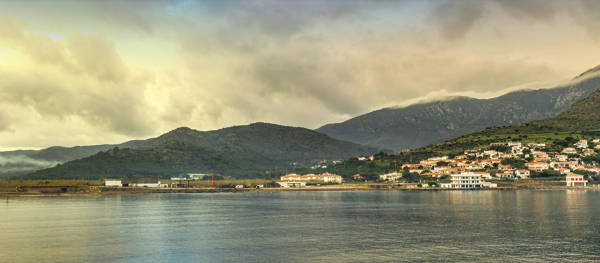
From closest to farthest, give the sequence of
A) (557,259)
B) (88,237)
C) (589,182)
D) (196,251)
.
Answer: (557,259) < (196,251) < (88,237) < (589,182)

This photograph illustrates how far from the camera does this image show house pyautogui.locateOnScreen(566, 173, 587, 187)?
183 m

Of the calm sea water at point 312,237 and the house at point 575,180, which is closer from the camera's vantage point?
the calm sea water at point 312,237

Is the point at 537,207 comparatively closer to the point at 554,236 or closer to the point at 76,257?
the point at 554,236

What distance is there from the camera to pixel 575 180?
184 meters

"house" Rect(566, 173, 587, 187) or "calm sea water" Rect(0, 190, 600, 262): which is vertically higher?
"house" Rect(566, 173, 587, 187)

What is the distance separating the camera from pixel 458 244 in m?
56.3

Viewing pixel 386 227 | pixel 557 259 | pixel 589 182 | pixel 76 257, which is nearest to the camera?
pixel 557 259

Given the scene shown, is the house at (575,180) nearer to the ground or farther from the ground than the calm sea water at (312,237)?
farther from the ground

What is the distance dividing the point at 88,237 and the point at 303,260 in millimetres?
32873

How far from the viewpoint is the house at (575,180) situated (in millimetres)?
183000

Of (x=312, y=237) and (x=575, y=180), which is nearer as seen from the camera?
(x=312, y=237)

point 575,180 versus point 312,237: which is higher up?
point 575,180

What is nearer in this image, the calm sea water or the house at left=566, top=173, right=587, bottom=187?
the calm sea water

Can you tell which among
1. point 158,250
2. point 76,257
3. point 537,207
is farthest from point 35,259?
point 537,207
